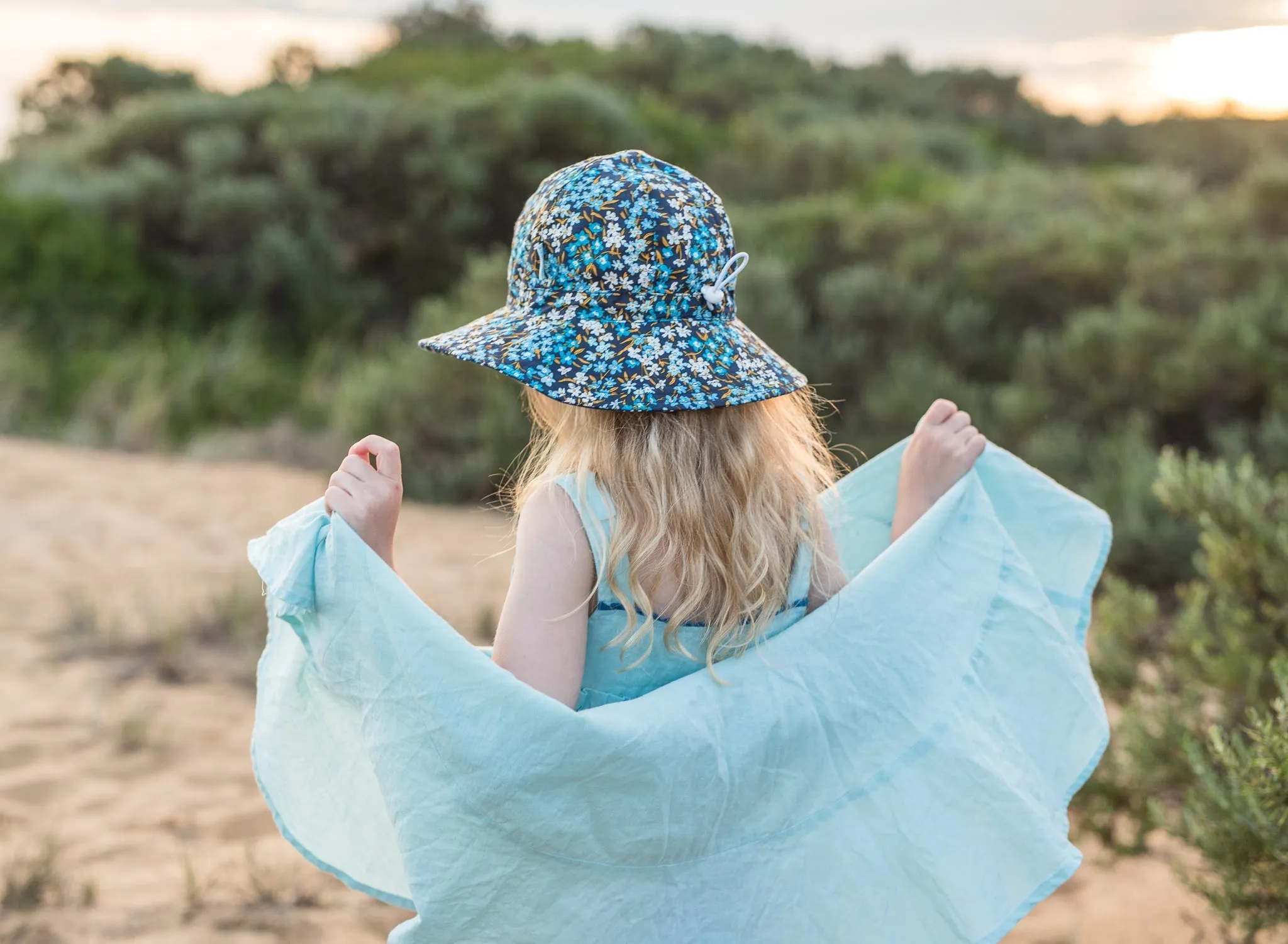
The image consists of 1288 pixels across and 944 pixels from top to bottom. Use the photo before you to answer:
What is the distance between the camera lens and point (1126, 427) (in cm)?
614

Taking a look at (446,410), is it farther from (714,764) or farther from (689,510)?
(714,764)

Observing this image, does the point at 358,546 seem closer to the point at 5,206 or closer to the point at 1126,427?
the point at 1126,427

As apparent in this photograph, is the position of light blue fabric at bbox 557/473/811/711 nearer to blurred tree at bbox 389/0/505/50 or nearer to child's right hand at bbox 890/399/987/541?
child's right hand at bbox 890/399/987/541

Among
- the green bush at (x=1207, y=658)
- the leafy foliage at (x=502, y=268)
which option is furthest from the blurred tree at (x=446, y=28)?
the green bush at (x=1207, y=658)

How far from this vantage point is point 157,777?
3.50 meters

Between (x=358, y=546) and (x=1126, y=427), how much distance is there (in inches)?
215

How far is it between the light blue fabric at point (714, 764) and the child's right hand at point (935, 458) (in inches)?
3.4

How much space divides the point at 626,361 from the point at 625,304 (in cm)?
10

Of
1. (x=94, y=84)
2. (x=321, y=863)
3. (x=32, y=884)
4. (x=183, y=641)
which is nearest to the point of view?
(x=321, y=863)

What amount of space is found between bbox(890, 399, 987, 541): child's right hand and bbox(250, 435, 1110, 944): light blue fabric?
0.09 metres

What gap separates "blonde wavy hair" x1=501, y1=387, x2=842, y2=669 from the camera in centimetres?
167

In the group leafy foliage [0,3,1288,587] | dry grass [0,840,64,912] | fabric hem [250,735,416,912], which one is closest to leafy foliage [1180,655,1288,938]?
fabric hem [250,735,416,912]

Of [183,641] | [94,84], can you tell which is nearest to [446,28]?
[94,84]

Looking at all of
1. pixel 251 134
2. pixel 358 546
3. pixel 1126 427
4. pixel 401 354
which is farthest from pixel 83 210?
pixel 358 546
